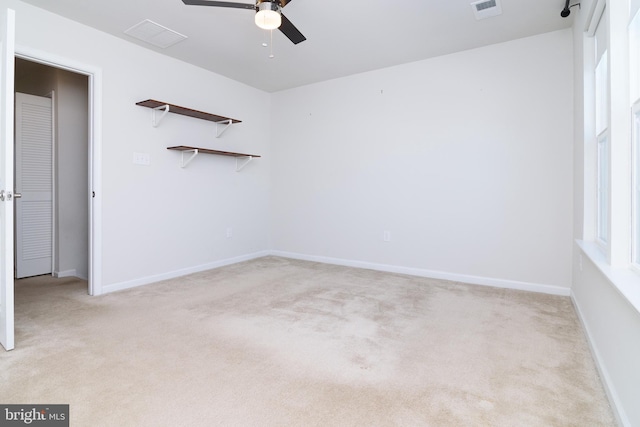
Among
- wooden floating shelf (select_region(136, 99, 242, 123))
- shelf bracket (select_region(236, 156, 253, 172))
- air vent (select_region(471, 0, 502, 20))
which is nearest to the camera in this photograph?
air vent (select_region(471, 0, 502, 20))

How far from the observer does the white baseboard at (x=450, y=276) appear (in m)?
3.31

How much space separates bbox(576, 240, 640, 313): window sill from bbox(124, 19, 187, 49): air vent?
3839mm

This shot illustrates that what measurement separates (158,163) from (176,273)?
50.9 inches

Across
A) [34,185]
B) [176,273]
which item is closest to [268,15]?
[176,273]

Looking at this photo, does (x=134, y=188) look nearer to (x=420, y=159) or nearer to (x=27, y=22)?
(x=27, y=22)

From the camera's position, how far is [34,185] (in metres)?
3.91

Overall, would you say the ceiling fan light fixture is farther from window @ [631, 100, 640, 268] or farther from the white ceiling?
window @ [631, 100, 640, 268]

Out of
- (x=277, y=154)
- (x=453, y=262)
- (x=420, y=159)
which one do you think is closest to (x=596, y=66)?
(x=420, y=159)

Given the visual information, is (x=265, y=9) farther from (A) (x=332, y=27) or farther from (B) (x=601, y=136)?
(B) (x=601, y=136)

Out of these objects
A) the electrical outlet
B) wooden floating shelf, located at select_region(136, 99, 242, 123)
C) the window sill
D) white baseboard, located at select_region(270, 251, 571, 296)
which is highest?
wooden floating shelf, located at select_region(136, 99, 242, 123)

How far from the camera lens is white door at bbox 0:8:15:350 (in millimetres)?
1981

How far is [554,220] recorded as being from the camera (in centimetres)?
328

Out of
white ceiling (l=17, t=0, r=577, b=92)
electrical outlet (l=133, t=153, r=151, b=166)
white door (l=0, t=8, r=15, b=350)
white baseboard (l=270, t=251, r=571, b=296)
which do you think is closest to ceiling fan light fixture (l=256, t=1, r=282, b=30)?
white ceiling (l=17, t=0, r=577, b=92)

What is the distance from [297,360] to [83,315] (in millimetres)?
1890
